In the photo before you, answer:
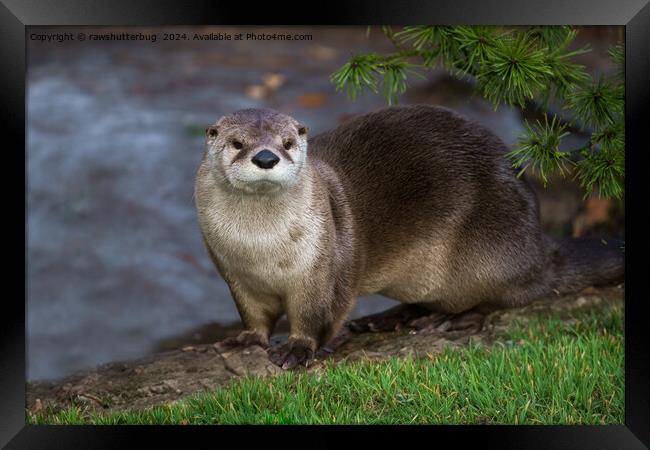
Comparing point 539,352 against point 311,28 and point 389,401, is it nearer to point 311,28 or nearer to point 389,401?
point 389,401

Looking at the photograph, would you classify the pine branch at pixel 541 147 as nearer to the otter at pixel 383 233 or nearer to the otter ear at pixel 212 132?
the otter at pixel 383 233

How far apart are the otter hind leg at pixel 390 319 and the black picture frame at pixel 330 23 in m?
1.29

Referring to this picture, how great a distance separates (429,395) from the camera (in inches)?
127

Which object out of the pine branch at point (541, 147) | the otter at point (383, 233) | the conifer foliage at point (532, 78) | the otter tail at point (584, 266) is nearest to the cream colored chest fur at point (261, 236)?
the otter at point (383, 233)

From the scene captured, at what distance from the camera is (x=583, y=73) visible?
347 cm

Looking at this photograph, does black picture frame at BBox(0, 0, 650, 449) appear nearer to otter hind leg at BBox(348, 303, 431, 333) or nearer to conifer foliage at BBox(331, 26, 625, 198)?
conifer foliage at BBox(331, 26, 625, 198)

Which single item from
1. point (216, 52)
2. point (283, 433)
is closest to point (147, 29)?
point (283, 433)

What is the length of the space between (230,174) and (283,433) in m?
0.94

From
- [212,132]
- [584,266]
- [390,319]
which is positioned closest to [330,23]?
[212,132]

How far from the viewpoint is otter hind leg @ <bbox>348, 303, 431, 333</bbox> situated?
4355mm

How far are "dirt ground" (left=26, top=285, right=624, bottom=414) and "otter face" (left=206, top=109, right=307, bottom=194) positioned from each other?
763 millimetres

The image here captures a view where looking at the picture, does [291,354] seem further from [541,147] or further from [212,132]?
[541,147]

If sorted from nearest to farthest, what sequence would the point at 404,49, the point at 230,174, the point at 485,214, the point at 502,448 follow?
the point at 502,448
the point at 230,174
the point at 404,49
the point at 485,214

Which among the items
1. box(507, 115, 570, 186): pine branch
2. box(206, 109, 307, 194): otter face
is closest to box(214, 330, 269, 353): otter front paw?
box(206, 109, 307, 194): otter face
